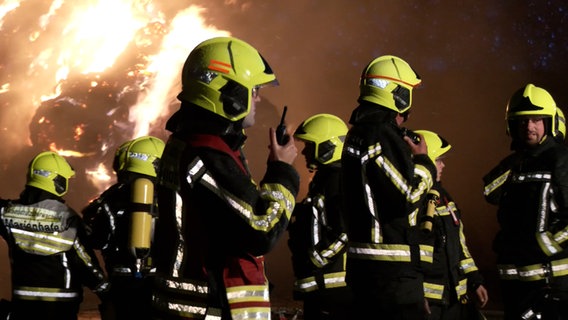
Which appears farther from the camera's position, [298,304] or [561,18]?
[561,18]

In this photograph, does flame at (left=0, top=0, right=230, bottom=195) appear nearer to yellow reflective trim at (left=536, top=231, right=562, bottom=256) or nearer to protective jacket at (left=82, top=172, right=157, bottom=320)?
protective jacket at (left=82, top=172, right=157, bottom=320)

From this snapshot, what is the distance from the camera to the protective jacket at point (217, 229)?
348cm

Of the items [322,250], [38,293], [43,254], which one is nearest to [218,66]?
[322,250]

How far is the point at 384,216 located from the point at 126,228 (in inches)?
135

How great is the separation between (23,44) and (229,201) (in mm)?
21001

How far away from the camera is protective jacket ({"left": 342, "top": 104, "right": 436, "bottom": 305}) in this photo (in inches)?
201

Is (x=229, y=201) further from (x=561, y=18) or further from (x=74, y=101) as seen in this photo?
(x=74, y=101)

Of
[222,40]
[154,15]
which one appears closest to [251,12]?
[154,15]

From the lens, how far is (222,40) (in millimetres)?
3975

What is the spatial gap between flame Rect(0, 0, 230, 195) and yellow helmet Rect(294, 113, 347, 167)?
1494 cm

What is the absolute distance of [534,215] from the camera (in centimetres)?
629

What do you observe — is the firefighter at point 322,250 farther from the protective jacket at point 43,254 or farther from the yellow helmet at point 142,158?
the protective jacket at point 43,254

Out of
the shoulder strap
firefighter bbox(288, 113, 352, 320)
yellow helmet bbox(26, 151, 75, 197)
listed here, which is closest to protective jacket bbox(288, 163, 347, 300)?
firefighter bbox(288, 113, 352, 320)

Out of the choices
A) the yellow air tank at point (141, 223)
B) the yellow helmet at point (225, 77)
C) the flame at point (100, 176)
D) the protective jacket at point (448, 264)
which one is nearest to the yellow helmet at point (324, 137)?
the protective jacket at point (448, 264)
